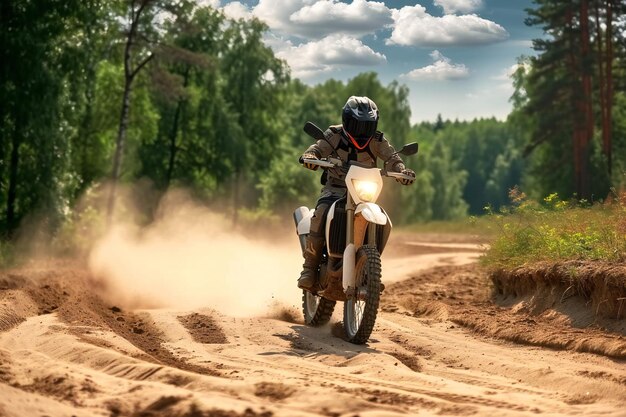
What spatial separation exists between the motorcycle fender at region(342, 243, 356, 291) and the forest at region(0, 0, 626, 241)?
1416 centimetres

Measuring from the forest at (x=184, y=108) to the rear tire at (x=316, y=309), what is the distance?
41.5ft

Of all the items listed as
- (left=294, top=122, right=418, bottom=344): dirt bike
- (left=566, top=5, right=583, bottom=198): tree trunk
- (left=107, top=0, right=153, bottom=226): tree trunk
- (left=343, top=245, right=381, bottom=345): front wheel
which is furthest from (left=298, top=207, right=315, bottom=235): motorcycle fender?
(left=566, top=5, right=583, bottom=198): tree trunk

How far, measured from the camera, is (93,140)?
44.5 metres

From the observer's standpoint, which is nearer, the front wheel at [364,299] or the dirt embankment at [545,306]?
the front wheel at [364,299]

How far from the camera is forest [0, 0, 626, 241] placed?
80.8ft

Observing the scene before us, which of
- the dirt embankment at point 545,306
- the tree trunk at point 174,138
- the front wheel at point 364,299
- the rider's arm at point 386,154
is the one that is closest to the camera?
the front wheel at point 364,299

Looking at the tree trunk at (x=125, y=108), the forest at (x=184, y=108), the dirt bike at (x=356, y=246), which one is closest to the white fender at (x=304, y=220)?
the dirt bike at (x=356, y=246)

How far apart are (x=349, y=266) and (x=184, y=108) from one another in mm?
42898

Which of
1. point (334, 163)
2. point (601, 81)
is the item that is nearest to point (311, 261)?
point (334, 163)

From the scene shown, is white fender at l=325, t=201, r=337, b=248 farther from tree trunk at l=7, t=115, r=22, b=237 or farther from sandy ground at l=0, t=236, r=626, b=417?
tree trunk at l=7, t=115, r=22, b=237

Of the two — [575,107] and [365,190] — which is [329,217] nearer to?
[365,190]

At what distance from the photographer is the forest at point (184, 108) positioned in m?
24.6

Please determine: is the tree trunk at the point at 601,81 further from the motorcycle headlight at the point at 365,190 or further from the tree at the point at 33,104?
the motorcycle headlight at the point at 365,190

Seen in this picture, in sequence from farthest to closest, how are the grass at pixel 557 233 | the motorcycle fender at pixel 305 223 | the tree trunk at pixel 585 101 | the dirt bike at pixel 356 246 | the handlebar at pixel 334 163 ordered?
the tree trunk at pixel 585 101 → the grass at pixel 557 233 → the motorcycle fender at pixel 305 223 → the handlebar at pixel 334 163 → the dirt bike at pixel 356 246
